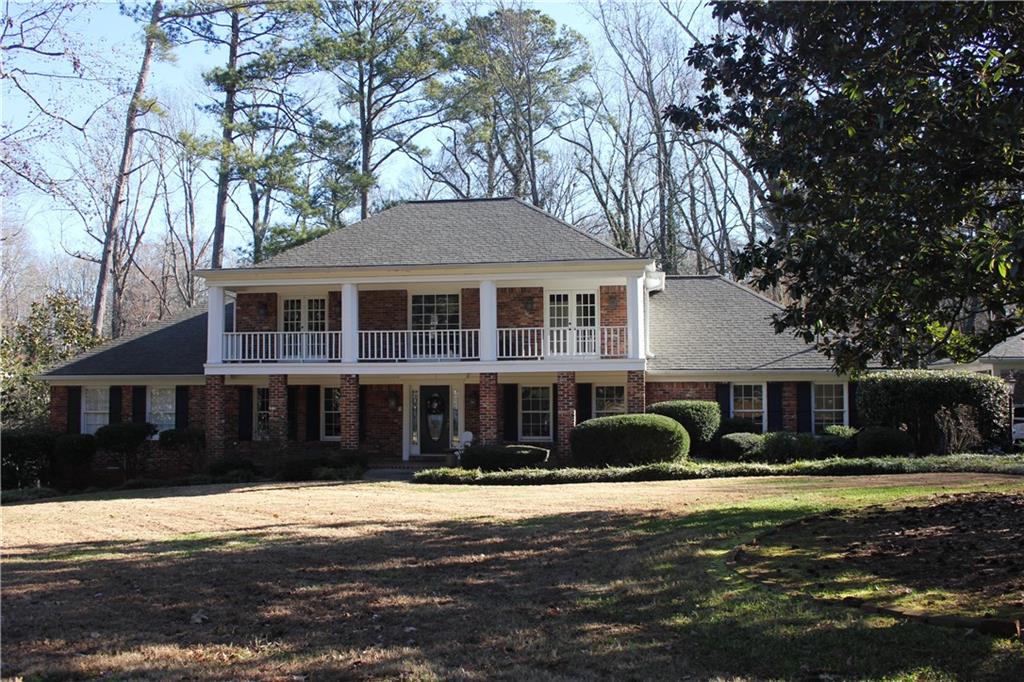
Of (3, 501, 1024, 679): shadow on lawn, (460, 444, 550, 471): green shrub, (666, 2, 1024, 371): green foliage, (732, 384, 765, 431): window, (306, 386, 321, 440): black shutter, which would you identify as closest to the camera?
(3, 501, 1024, 679): shadow on lawn

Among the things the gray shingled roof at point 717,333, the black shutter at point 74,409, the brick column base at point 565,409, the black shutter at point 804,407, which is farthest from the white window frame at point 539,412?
the black shutter at point 74,409

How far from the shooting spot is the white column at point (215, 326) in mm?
24609

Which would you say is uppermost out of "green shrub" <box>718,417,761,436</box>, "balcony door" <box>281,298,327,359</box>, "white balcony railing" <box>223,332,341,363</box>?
"balcony door" <box>281,298,327,359</box>

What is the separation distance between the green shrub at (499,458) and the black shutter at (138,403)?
33.6 ft

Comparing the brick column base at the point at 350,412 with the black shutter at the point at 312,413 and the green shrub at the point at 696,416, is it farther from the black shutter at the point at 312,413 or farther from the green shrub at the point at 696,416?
the green shrub at the point at 696,416

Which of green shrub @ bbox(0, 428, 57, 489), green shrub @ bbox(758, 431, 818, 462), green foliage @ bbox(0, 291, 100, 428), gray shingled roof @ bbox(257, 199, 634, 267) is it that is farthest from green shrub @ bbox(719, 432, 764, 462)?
green foliage @ bbox(0, 291, 100, 428)

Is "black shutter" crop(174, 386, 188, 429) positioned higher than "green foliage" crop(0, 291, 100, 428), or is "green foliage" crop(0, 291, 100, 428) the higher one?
"green foliage" crop(0, 291, 100, 428)

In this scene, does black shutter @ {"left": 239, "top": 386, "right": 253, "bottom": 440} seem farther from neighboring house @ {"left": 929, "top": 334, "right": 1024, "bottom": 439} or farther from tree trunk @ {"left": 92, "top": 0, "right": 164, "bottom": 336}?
neighboring house @ {"left": 929, "top": 334, "right": 1024, "bottom": 439}

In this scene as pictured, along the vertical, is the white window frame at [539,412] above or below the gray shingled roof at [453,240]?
below

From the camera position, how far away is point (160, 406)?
26484mm

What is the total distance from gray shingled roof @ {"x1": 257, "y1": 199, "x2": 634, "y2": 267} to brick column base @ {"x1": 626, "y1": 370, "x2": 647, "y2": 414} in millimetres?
2913

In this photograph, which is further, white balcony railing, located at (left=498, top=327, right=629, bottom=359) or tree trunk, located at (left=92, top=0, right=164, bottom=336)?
tree trunk, located at (left=92, top=0, right=164, bottom=336)

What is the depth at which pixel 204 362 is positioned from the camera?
26.1 meters

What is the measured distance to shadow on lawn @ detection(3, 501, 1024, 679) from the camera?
6180mm
